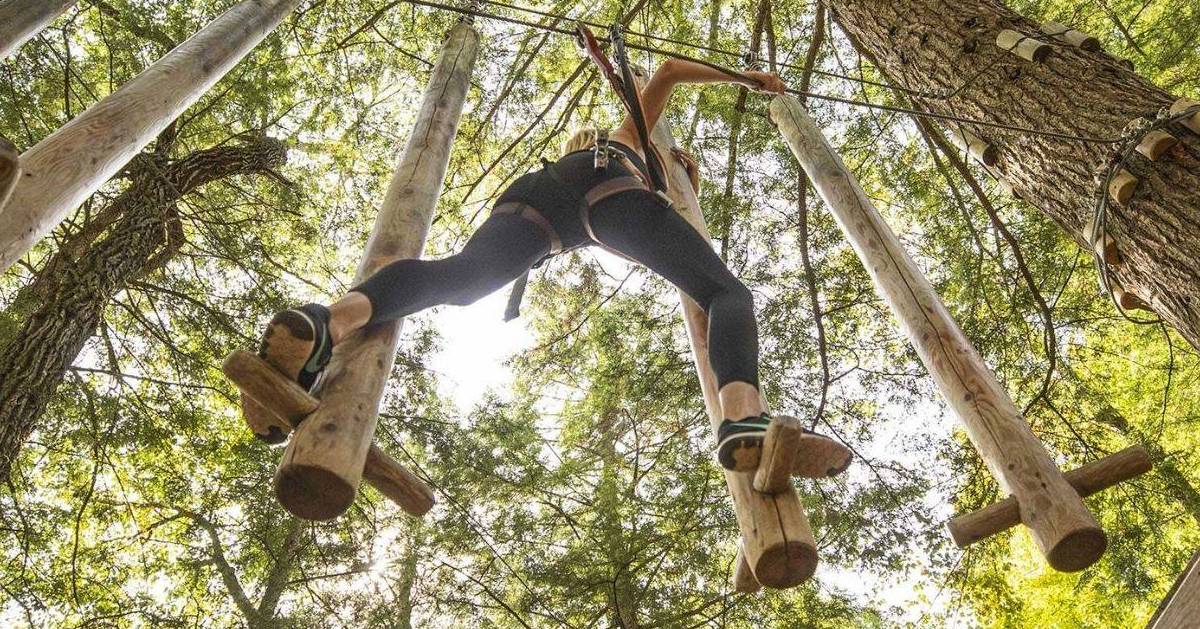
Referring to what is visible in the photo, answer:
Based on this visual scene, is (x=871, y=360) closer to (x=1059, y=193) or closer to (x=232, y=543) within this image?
(x=1059, y=193)

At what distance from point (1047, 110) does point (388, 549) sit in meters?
5.90

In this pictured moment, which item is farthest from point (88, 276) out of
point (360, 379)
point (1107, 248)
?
point (1107, 248)

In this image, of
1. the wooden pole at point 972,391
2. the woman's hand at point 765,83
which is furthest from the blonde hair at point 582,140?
the wooden pole at point 972,391

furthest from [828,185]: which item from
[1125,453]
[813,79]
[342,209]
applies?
[342,209]

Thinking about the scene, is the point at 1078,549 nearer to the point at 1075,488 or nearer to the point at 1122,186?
the point at 1075,488

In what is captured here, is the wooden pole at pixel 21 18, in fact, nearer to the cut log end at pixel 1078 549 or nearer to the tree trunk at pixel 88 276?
the tree trunk at pixel 88 276

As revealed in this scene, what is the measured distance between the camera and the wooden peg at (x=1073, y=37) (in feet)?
8.61

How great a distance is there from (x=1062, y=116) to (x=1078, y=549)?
1.51 m

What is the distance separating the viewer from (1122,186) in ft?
6.84

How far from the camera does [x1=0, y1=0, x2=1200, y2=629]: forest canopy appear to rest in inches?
171

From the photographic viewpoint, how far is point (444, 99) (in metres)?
2.79

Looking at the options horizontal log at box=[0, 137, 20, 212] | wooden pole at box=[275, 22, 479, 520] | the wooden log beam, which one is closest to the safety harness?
wooden pole at box=[275, 22, 479, 520]

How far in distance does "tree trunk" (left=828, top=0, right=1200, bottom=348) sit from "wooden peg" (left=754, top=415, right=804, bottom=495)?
127 centimetres

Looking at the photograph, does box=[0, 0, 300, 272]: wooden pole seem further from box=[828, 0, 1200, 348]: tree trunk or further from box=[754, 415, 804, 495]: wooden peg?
box=[828, 0, 1200, 348]: tree trunk
